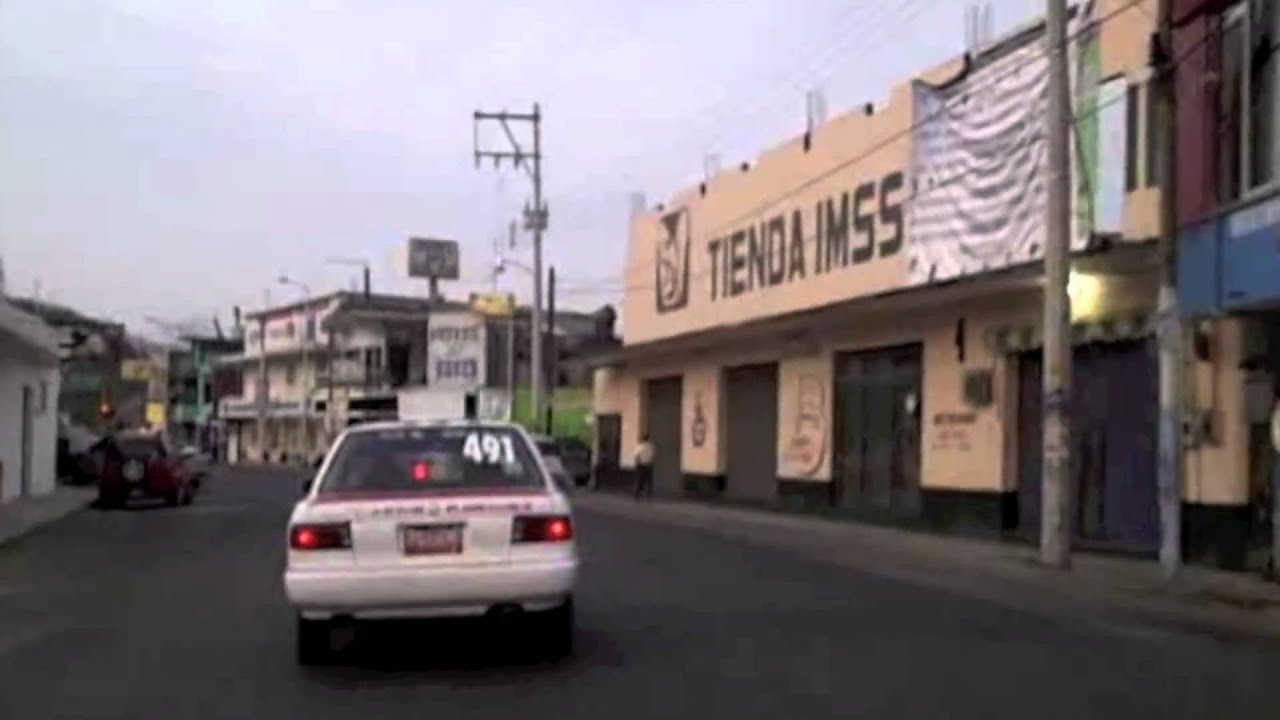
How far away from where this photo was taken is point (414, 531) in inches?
477

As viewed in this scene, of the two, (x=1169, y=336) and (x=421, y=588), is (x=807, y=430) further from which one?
(x=421, y=588)

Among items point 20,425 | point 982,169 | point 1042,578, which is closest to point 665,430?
point 20,425

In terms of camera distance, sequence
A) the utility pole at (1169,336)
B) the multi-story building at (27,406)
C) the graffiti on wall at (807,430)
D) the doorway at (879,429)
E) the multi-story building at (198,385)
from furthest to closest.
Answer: the multi-story building at (198,385)
the multi-story building at (27,406)
the graffiti on wall at (807,430)
the doorway at (879,429)
the utility pole at (1169,336)

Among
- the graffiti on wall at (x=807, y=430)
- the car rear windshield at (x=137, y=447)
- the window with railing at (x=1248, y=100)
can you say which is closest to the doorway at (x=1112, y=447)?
the window with railing at (x=1248, y=100)

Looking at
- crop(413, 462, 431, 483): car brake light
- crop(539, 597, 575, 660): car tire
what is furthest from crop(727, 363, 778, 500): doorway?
crop(413, 462, 431, 483): car brake light

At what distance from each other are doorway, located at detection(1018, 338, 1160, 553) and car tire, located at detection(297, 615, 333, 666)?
50.2ft

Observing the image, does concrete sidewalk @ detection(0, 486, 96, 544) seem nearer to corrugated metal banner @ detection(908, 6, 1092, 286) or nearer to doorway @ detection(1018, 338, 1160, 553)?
corrugated metal banner @ detection(908, 6, 1092, 286)

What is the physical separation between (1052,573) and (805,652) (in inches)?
399

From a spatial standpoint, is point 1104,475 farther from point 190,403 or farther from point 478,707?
point 190,403

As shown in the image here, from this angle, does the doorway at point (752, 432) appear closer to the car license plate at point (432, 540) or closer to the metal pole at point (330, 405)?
the car license plate at point (432, 540)

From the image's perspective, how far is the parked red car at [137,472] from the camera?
138ft

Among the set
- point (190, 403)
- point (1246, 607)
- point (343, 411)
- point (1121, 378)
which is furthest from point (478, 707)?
point (190, 403)

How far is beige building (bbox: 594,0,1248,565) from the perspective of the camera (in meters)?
25.9

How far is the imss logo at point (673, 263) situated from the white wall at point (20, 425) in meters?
17.1
